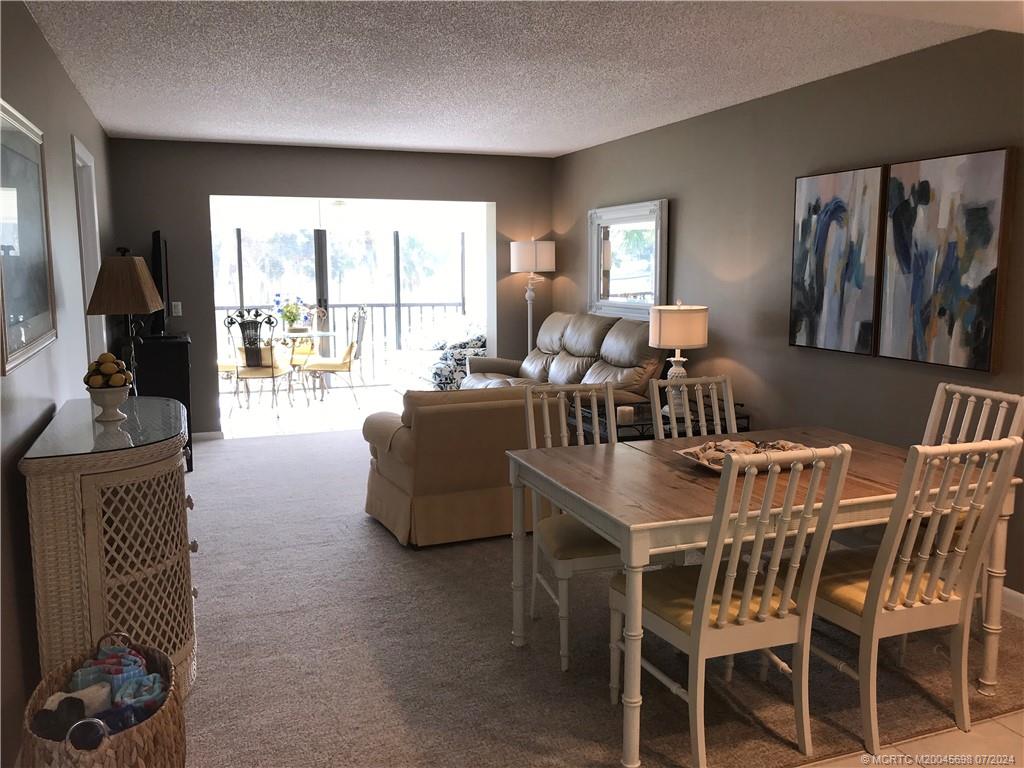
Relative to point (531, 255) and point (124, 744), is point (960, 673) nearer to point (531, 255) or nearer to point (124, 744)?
point (124, 744)

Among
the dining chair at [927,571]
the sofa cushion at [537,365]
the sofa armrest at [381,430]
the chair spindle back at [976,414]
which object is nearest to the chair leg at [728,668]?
the dining chair at [927,571]

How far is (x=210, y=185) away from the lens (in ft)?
22.1

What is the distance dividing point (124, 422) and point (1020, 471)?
3.54m

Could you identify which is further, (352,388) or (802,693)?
(352,388)

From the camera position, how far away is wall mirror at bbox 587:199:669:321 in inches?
240

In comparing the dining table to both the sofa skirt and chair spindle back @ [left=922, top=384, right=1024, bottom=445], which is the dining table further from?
the sofa skirt

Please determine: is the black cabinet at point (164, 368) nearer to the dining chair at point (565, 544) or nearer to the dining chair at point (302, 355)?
the dining chair at point (302, 355)

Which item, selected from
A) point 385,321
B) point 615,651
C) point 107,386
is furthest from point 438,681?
point 385,321

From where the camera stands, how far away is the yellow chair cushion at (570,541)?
292 cm

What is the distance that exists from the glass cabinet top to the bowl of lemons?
4 cm

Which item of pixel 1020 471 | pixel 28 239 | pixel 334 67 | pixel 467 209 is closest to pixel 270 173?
pixel 334 67

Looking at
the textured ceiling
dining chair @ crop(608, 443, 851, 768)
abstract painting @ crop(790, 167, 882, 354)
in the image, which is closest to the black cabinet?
the textured ceiling

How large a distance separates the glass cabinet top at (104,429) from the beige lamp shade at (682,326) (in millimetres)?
2998

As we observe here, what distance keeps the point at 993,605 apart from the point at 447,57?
328cm
